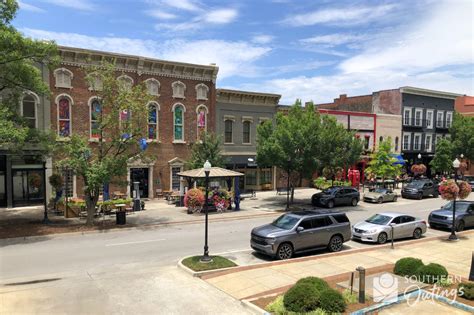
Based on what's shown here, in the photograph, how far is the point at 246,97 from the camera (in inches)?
1443

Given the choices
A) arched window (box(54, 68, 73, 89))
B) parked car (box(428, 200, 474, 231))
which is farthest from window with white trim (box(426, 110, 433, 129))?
arched window (box(54, 68, 73, 89))

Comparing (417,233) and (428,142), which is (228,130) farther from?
(428,142)

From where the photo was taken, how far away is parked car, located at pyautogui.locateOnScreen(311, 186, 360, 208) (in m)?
29.4

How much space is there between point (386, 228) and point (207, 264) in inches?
367

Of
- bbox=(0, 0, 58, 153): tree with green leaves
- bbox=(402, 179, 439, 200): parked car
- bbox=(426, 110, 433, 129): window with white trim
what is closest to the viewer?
bbox=(0, 0, 58, 153): tree with green leaves

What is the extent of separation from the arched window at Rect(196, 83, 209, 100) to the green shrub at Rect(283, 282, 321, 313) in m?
26.3

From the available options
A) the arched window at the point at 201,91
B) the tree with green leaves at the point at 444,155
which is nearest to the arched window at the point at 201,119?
the arched window at the point at 201,91

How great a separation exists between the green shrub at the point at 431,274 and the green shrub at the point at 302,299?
416 cm

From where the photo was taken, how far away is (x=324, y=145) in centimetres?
2789

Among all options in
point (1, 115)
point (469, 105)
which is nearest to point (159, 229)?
point (1, 115)

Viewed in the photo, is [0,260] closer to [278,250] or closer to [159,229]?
[159,229]

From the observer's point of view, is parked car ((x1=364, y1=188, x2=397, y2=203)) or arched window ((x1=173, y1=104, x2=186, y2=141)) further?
parked car ((x1=364, y1=188, x2=397, y2=203))

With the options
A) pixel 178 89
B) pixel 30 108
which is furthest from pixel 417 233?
pixel 30 108

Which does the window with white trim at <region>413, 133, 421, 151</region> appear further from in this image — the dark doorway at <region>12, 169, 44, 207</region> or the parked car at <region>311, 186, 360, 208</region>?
the dark doorway at <region>12, 169, 44, 207</region>
